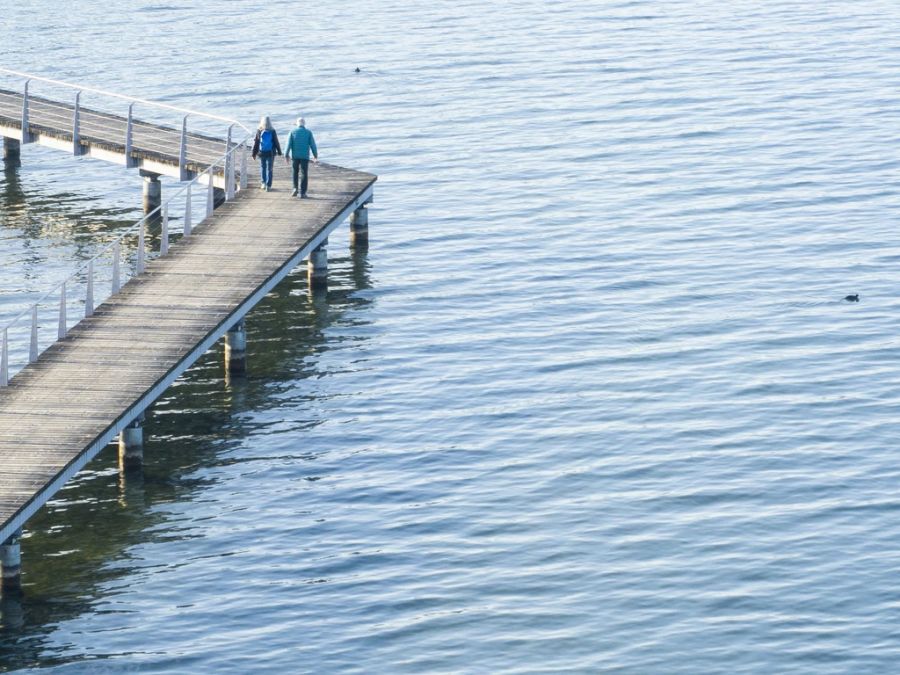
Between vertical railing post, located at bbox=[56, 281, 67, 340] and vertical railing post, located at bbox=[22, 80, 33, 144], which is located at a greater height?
vertical railing post, located at bbox=[22, 80, 33, 144]

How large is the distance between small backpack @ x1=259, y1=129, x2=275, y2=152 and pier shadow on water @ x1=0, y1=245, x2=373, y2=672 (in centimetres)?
339

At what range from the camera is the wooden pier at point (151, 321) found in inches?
1188

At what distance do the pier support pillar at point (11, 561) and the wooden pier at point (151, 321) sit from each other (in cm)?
3

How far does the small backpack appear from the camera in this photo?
42.1m

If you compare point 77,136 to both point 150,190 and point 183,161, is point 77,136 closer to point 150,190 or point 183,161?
point 150,190

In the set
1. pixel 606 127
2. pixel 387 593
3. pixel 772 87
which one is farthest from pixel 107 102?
pixel 387 593

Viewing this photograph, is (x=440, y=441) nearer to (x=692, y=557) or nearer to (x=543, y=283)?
(x=692, y=557)

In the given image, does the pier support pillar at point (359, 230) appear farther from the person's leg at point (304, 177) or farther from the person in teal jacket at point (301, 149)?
the person in teal jacket at point (301, 149)

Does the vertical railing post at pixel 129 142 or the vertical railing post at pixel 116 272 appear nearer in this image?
the vertical railing post at pixel 116 272

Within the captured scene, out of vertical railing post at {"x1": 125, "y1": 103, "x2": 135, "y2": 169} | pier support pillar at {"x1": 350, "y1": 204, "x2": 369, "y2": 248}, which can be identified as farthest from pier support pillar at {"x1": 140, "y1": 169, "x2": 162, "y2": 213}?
pier support pillar at {"x1": 350, "y1": 204, "x2": 369, "y2": 248}

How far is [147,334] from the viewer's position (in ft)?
116

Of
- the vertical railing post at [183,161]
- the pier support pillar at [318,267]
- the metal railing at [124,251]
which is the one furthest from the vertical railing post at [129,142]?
the pier support pillar at [318,267]

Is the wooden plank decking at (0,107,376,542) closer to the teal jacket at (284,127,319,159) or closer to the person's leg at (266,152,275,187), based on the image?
the person's leg at (266,152,275,187)

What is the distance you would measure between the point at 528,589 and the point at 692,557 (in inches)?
105
